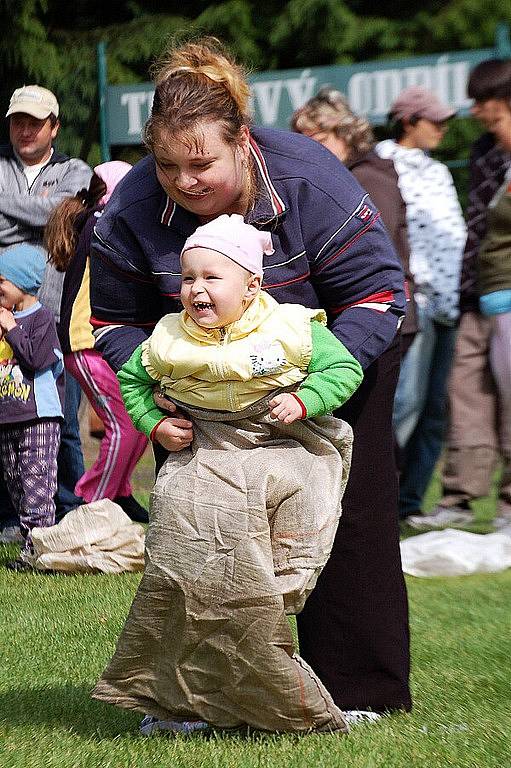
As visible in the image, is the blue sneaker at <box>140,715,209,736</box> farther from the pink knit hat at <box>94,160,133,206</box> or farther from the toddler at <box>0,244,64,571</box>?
the pink knit hat at <box>94,160,133,206</box>

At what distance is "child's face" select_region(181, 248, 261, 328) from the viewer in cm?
332

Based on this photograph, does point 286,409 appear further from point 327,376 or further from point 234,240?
point 234,240

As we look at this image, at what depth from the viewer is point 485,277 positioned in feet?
23.1

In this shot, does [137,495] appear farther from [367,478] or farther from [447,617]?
[367,478]

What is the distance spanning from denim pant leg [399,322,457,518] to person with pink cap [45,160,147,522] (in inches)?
68.9

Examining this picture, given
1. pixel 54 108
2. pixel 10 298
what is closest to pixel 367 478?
pixel 10 298

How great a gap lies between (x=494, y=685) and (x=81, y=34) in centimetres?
1126

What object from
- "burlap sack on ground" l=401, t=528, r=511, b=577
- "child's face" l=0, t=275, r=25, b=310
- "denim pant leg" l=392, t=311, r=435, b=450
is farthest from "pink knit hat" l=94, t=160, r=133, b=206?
"burlap sack on ground" l=401, t=528, r=511, b=577

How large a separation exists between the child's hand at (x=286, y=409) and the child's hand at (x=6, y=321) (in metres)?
3.18

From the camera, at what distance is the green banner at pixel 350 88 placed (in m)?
10.0

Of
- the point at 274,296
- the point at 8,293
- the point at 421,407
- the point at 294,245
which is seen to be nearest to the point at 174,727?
the point at 274,296

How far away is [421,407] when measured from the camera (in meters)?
7.93

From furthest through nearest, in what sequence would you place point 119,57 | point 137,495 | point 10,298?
point 119,57 < point 137,495 < point 10,298

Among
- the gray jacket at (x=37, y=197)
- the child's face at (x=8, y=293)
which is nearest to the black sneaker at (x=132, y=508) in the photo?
the gray jacket at (x=37, y=197)
